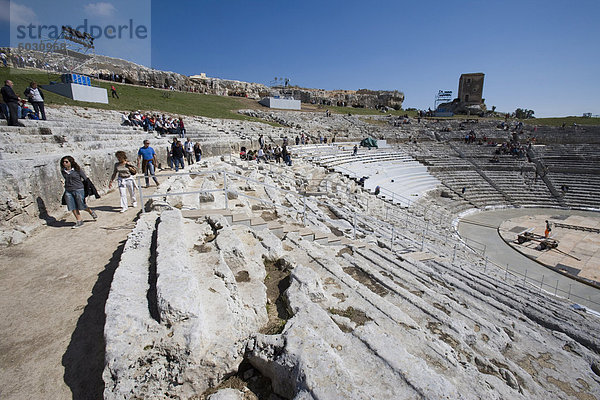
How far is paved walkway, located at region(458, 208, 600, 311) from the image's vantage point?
1049cm

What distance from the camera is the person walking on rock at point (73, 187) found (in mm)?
5156

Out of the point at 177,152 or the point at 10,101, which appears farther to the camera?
the point at 177,152

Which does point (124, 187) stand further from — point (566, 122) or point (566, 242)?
point (566, 122)

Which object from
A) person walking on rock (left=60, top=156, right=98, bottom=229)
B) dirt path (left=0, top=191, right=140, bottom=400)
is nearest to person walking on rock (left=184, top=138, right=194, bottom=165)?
person walking on rock (left=60, top=156, right=98, bottom=229)

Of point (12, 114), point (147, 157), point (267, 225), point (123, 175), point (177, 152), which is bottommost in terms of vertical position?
point (267, 225)

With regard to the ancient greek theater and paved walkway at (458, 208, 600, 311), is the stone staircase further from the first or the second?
paved walkway at (458, 208, 600, 311)

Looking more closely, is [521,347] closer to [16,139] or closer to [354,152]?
[16,139]

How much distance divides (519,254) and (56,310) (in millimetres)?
17626

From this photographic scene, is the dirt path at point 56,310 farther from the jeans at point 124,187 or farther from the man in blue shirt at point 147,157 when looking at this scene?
the man in blue shirt at point 147,157

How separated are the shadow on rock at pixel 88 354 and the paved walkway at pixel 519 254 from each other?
13572mm

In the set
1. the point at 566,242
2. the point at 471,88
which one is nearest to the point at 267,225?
the point at 566,242

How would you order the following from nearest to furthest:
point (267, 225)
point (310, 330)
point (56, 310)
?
1. point (310, 330)
2. point (56, 310)
3. point (267, 225)

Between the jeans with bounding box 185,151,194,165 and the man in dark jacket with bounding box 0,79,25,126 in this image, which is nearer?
the man in dark jacket with bounding box 0,79,25,126

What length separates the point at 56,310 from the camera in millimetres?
3172
